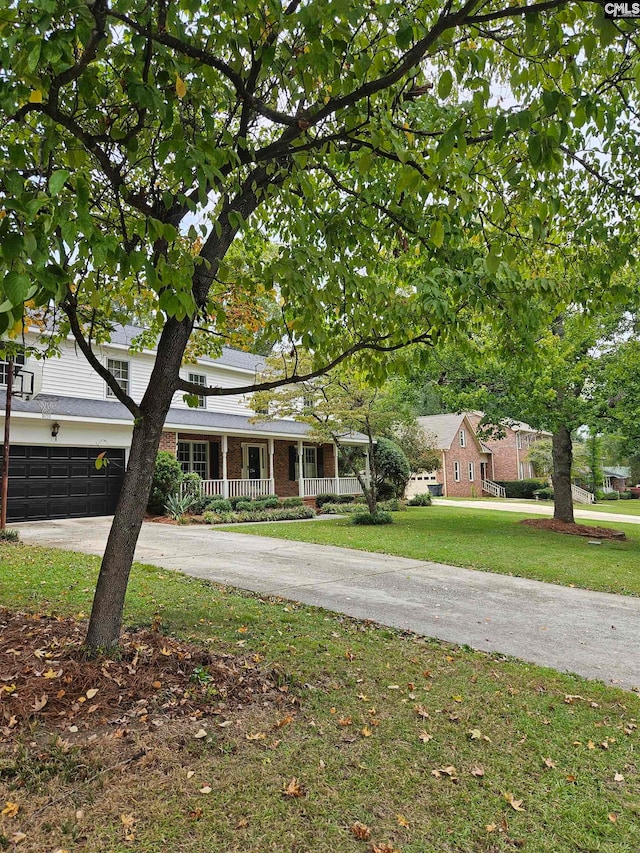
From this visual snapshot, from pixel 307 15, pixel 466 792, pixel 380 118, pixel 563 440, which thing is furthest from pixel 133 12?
pixel 563 440

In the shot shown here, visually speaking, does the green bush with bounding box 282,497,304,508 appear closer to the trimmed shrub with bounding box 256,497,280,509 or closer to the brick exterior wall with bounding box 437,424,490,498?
the trimmed shrub with bounding box 256,497,280,509

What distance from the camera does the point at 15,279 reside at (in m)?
1.97

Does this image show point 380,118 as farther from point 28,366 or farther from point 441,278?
point 28,366

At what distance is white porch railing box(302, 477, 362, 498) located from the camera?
2397 cm

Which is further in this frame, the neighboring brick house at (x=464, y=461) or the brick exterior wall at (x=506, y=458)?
the brick exterior wall at (x=506, y=458)

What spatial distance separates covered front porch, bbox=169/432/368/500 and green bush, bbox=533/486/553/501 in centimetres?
1551

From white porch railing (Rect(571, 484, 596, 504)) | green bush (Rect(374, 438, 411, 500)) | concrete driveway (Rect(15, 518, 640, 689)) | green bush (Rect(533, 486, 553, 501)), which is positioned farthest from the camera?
white porch railing (Rect(571, 484, 596, 504))

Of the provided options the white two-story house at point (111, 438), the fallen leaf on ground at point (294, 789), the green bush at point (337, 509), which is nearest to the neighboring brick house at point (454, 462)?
the white two-story house at point (111, 438)

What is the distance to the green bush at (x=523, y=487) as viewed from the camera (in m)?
38.5

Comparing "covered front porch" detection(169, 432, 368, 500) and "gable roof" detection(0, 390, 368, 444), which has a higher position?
"gable roof" detection(0, 390, 368, 444)

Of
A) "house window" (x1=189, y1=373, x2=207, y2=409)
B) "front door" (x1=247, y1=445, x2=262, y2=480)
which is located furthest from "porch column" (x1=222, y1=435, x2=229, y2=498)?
"front door" (x1=247, y1=445, x2=262, y2=480)

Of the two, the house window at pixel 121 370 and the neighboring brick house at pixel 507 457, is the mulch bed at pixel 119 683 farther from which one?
the neighboring brick house at pixel 507 457

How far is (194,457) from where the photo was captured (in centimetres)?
2112

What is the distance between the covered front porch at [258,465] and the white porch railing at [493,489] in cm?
1599
